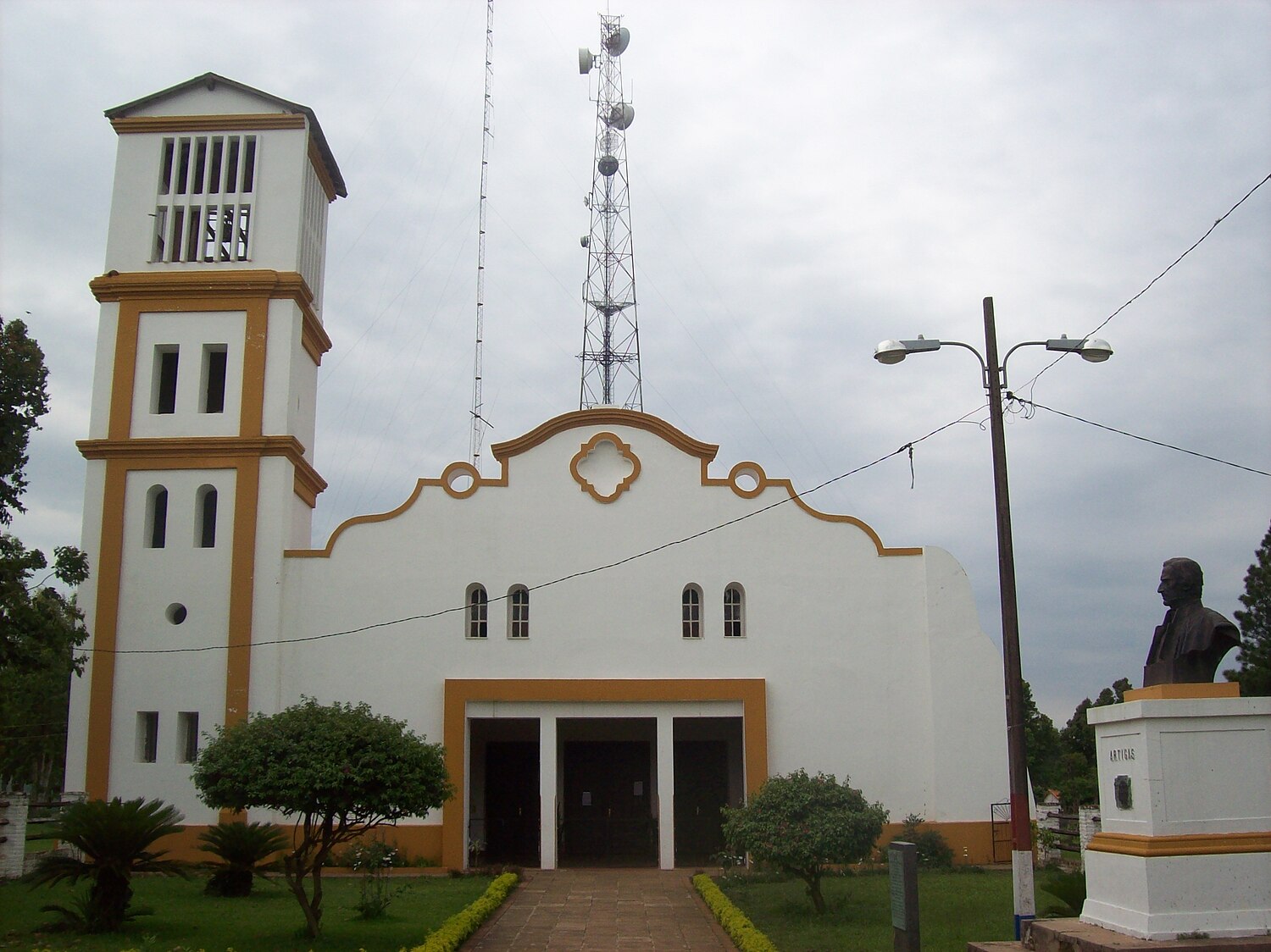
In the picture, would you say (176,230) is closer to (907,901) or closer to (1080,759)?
(907,901)

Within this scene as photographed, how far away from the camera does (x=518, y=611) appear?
84.1 ft

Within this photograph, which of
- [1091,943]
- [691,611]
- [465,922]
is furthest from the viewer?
[691,611]

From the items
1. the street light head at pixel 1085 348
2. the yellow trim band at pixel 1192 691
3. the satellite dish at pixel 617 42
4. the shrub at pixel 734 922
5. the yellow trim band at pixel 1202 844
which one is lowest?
the shrub at pixel 734 922

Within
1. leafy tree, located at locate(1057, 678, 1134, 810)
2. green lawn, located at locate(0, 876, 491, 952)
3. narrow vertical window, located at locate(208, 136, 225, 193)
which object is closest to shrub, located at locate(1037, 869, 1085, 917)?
green lawn, located at locate(0, 876, 491, 952)

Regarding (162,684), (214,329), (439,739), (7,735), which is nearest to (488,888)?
(439,739)

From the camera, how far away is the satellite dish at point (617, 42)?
3044 centimetres

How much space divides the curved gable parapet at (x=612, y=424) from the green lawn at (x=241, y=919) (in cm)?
915

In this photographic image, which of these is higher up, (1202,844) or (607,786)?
(1202,844)

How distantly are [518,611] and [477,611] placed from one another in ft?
2.89

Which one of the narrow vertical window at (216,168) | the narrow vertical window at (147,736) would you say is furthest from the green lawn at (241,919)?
the narrow vertical window at (216,168)

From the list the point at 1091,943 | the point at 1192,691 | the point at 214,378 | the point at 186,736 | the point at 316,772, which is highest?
the point at 214,378

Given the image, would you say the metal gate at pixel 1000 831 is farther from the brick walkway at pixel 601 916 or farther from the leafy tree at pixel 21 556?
the leafy tree at pixel 21 556

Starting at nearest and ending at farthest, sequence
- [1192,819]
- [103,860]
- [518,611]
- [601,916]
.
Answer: [1192,819] < [103,860] < [601,916] < [518,611]

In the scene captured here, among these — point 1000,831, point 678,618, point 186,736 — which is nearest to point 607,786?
point 678,618
